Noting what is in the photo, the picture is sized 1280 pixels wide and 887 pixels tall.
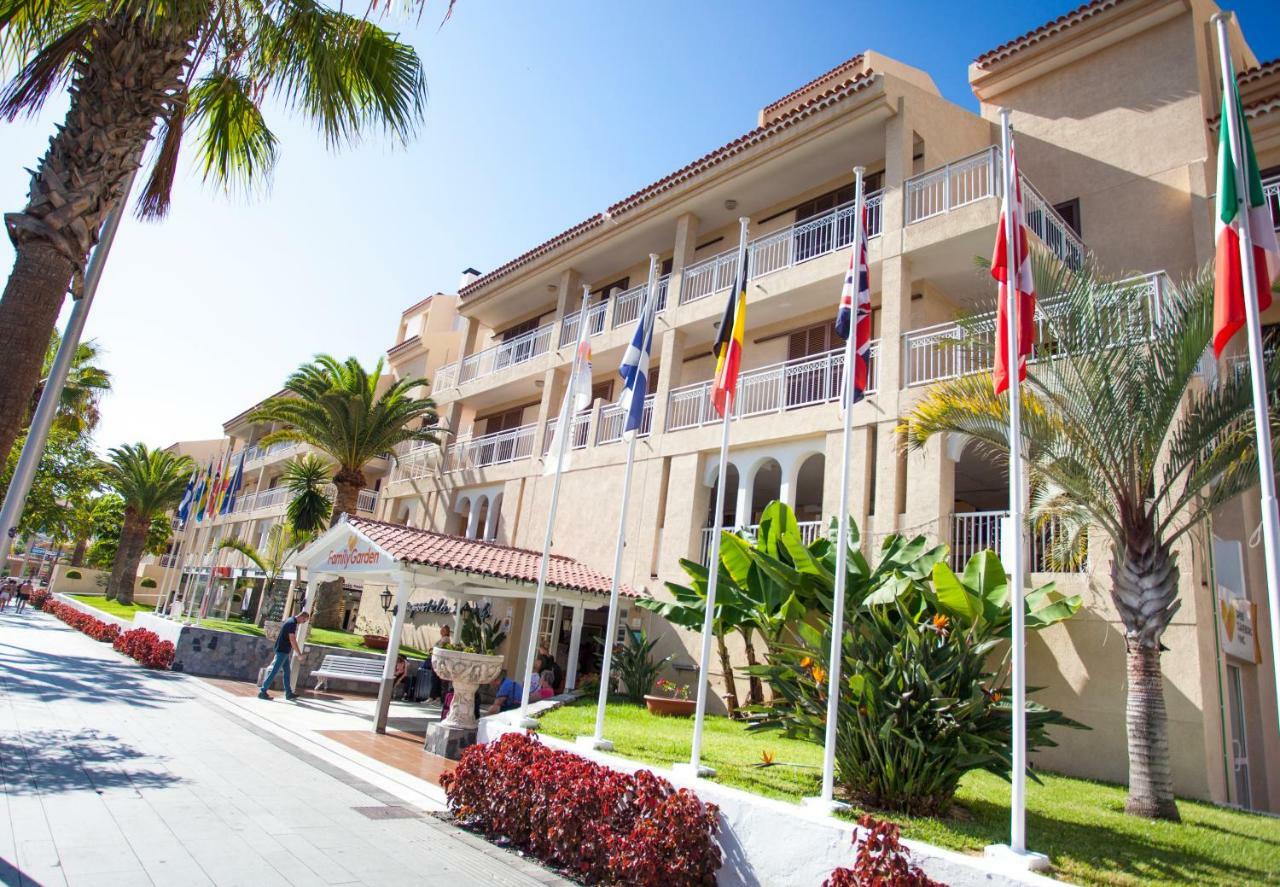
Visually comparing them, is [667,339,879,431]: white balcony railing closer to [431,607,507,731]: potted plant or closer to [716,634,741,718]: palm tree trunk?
[716,634,741,718]: palm tree trunk

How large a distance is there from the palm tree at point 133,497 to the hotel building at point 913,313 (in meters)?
24.5

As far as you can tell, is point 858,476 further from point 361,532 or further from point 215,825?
point 215,825

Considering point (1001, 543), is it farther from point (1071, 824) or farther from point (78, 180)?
point (78, 180)

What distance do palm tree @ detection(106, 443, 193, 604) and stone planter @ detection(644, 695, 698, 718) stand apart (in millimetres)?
35050

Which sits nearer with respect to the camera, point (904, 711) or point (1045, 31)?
point (904, 711)

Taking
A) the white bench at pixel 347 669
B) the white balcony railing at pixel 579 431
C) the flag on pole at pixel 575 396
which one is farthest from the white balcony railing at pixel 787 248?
the white bench at pixel 347 669

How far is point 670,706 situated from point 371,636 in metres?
13.2

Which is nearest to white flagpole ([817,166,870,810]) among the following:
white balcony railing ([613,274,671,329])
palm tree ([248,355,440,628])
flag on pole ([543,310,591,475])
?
flag on pole ([543,310,591,475])

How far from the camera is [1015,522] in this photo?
5543 millimetres

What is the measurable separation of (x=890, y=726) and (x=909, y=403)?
26.9 feet

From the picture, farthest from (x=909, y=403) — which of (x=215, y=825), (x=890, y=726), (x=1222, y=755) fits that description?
(x=215, y=825)

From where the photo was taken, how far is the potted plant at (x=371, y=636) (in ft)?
73.1

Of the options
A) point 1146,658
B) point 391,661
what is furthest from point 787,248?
point 391,661

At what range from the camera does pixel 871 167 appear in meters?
17.0
